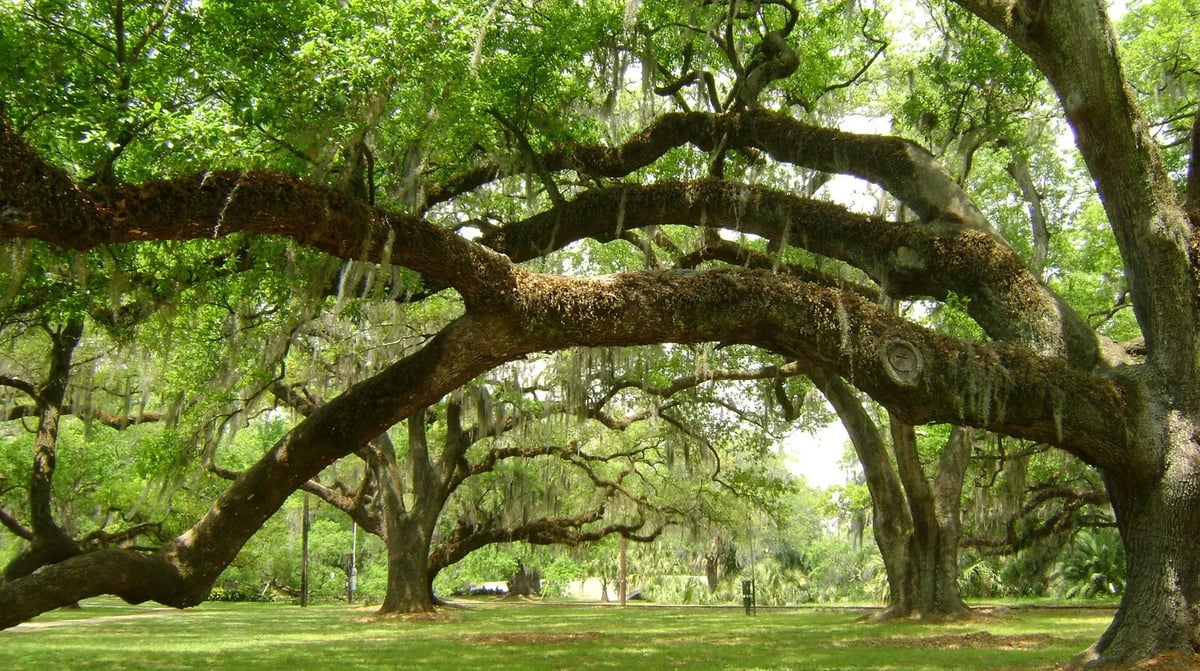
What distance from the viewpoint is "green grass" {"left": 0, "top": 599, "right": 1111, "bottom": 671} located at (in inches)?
357

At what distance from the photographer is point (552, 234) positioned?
9.01 m

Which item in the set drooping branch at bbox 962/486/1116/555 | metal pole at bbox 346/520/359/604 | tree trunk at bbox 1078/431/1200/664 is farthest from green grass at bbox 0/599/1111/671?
metal pole at bbox 346/520/359/604

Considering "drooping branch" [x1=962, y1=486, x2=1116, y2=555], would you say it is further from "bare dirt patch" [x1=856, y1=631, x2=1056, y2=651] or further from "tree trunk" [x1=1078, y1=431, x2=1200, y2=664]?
"tree trunk" [x1=1078, y1=431, x2=1200, y2=664]

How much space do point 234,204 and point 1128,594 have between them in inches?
294

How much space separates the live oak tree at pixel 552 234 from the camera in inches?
226

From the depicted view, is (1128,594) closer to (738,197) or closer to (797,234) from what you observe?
(797,234)

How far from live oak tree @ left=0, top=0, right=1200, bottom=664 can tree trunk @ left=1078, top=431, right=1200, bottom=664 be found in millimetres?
19

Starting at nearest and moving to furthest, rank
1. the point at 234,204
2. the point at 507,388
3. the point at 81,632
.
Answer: the point at 234,204
the point at 81,632
the point at 507,388

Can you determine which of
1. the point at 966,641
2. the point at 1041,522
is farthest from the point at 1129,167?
the point at 1041,522

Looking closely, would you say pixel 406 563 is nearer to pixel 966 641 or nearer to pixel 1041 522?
pixel 966 641

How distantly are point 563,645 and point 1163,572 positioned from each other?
7.47 m

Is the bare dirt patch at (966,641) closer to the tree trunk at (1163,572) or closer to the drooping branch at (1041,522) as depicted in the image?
the tree trunk at (1163,572)

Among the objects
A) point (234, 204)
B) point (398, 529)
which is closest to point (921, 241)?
point (234, 204)

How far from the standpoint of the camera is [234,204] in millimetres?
5301
